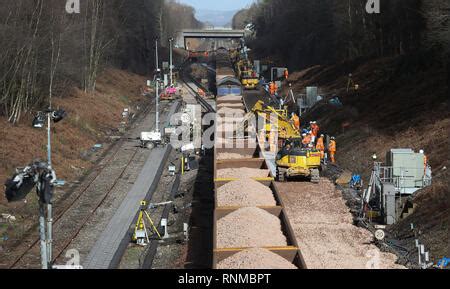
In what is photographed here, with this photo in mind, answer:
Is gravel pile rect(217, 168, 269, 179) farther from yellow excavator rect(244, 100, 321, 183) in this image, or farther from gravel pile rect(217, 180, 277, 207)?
gravel pile rect(217, 180, 277, 207)

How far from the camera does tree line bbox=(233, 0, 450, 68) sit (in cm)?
4219

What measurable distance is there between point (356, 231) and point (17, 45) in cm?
2033

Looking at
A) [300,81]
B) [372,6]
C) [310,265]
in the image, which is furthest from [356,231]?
[300,81]

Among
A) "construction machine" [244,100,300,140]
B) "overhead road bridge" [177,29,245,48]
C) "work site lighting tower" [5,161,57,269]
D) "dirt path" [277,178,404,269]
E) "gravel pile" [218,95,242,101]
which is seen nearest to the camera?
"work site lighting tower" [5,161,57,269]

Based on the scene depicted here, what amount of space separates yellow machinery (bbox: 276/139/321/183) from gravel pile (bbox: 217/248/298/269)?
40.1ft

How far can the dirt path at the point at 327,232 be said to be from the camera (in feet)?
61.9

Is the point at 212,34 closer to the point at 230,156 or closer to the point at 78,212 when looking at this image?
the point at 230,156

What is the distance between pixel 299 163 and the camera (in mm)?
28109

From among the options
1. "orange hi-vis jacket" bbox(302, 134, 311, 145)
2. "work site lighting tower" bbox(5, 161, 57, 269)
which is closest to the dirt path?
"orange hi-vis jacket" bbox(302, 134, 311, 145)

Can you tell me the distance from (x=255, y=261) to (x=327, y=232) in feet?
22.7

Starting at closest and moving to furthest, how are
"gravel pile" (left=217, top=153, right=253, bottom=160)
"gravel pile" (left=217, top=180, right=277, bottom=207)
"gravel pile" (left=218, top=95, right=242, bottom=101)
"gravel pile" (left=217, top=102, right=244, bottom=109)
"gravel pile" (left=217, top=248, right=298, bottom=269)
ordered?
"gravel pile" (left=217, top=248, right=298, bottom=269) → "gravel pile" (left=217, top=180, right=277, bottom=207) → "gravel pile" (left=217, top=153, right=253, bottom=160) → "gravel pile" (left=217, top=102, right=244, bottom=109) → "gravel pile" (left=218, top=95, right=242, bottom=101)

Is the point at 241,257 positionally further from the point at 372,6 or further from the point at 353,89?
the point at 372,6

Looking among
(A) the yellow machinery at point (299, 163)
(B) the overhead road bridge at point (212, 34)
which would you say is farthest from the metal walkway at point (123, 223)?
(B) the overhead road bridge at point (212, 34)

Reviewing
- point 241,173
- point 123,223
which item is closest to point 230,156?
point 241,173
